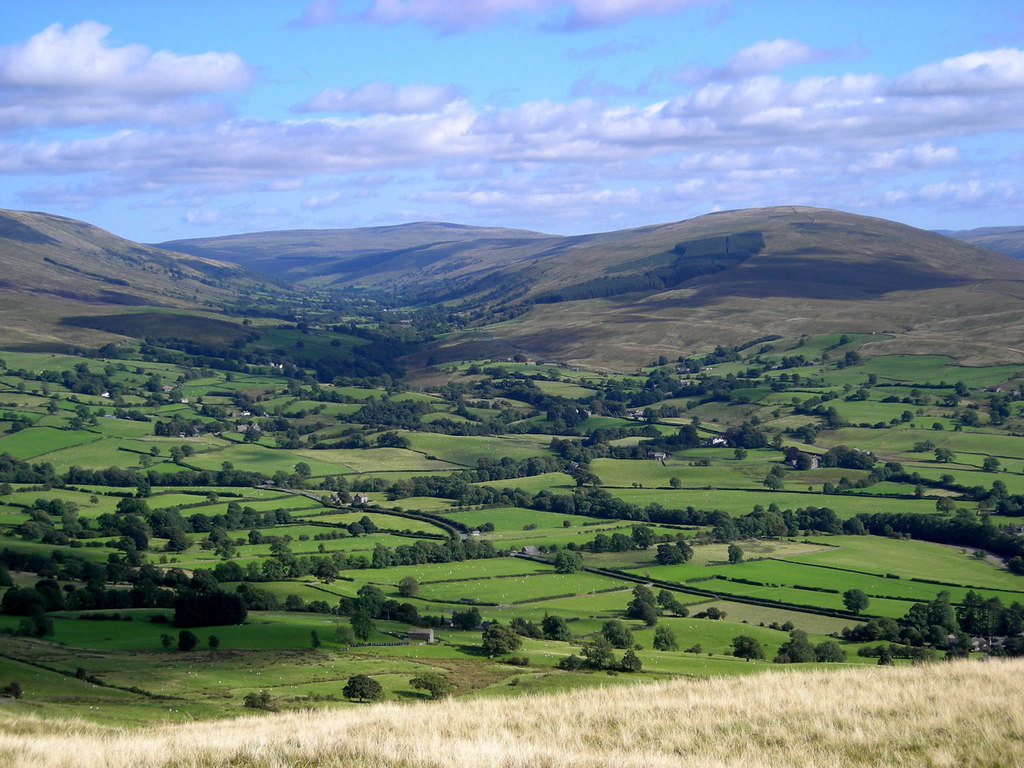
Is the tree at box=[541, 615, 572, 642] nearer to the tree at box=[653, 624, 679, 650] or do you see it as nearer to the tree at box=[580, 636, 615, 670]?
the tree at box=[653, 624, 679, 650]

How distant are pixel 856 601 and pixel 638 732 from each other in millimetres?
55829

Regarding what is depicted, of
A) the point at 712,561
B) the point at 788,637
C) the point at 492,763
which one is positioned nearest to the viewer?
the point at 492,763

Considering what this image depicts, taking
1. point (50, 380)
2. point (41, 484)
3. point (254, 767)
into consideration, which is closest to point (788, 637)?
point (254, 767)

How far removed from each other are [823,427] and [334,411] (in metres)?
75.4

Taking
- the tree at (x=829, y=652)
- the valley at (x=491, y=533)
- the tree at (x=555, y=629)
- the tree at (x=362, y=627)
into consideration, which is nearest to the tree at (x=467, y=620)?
the valley at (x=491, y=533)

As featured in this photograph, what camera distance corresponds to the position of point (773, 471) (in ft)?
389

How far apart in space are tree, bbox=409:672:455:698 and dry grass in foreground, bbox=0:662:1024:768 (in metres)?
21.1

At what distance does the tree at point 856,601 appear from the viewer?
227 ft

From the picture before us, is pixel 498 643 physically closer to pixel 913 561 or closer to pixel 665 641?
pixel 665 641

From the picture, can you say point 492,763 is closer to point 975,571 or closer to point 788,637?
point 788,637

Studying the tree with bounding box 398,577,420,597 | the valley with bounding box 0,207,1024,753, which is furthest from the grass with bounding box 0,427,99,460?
the tree with bounding box 398,577,420,597

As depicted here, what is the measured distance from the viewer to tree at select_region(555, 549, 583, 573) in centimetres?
8162

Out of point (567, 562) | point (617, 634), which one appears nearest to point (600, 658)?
point (617, 634)

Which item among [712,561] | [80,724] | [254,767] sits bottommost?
[712,561]
